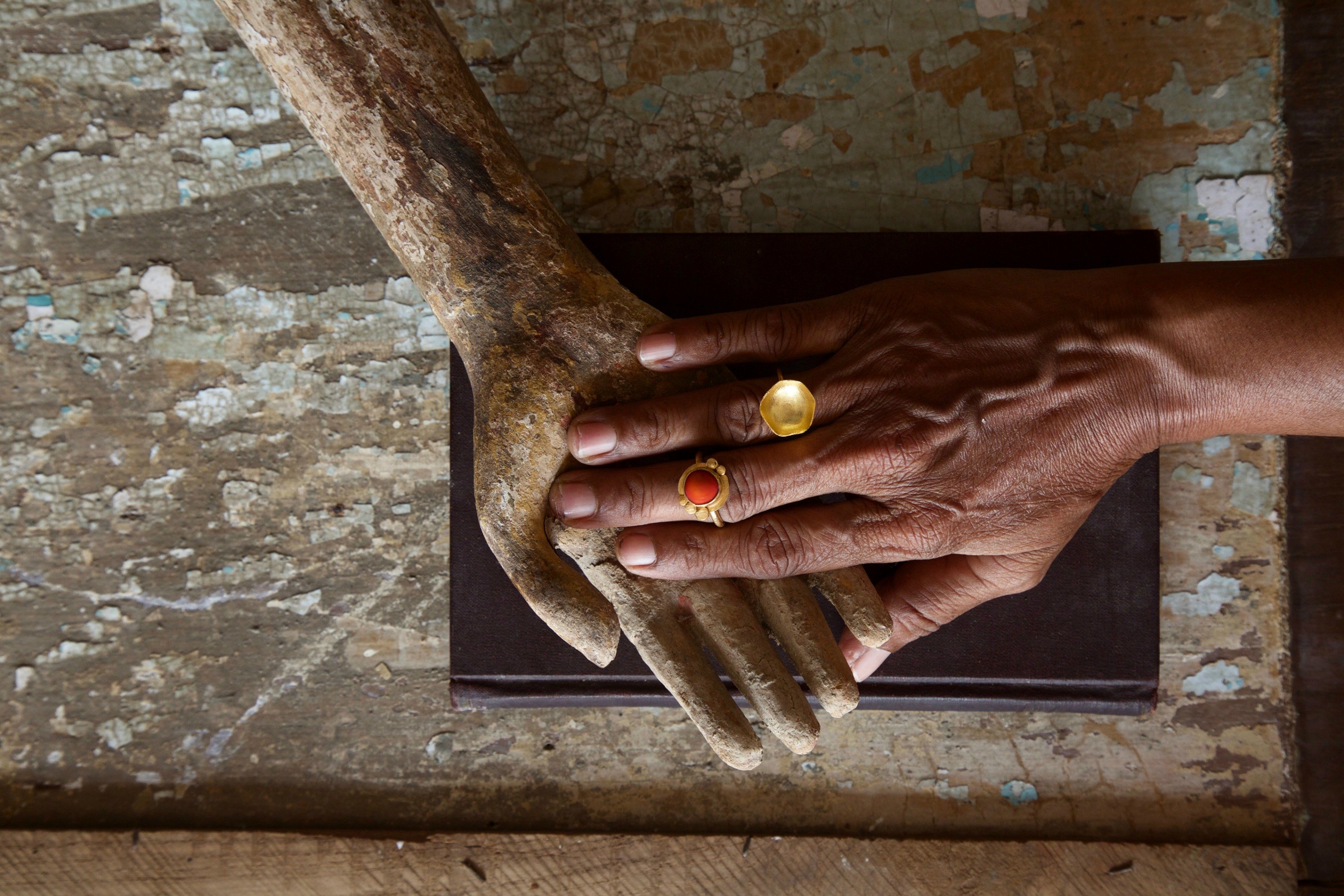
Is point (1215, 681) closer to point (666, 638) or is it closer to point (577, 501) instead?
point (666, 638)

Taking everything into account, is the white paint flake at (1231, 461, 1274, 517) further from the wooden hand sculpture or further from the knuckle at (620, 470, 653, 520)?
the knuckle at (620, 470, 653, 520)

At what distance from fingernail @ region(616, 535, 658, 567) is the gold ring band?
0.98 ft

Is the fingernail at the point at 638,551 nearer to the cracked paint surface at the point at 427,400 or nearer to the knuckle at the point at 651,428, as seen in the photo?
the knuckle at the point at 651,428

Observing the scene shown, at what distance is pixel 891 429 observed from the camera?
3.99 feet

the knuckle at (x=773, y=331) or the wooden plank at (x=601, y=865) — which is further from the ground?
the knuckle at (x=773, y=331)

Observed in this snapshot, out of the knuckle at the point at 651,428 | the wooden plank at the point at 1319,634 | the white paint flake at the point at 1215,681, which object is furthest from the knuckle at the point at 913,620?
the wooden plank at the point at 1319,634

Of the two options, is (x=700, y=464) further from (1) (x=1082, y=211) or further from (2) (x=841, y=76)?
(1) (x=1082, y=211)

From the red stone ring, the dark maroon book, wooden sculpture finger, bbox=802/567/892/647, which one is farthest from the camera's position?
the dark maroon book

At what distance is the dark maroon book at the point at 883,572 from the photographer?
157 centimetres

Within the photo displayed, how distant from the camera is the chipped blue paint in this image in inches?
69.2

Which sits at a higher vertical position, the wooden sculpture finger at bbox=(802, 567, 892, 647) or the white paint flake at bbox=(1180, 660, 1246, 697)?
the wooden sculpture finger at bbox=(802, 567, 892, 647)

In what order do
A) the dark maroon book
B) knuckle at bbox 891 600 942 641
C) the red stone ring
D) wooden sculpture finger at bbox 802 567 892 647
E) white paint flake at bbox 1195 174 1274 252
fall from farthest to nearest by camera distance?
white paint flake at bbox 1195 174 1274 252 < the dark maroon book < knuckle at bbox 891 600 942 641 < wooden sculpture finger at bbox 802 567 892 647 < the red stone ring

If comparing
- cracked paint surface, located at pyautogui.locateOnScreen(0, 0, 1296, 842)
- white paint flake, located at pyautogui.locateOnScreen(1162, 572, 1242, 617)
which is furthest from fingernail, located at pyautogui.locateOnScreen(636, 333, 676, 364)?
white paint flake, located at pyautogui.locateOnScreen(1162, 572, 1242, 617)

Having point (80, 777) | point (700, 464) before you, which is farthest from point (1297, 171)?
point (80, 777)
